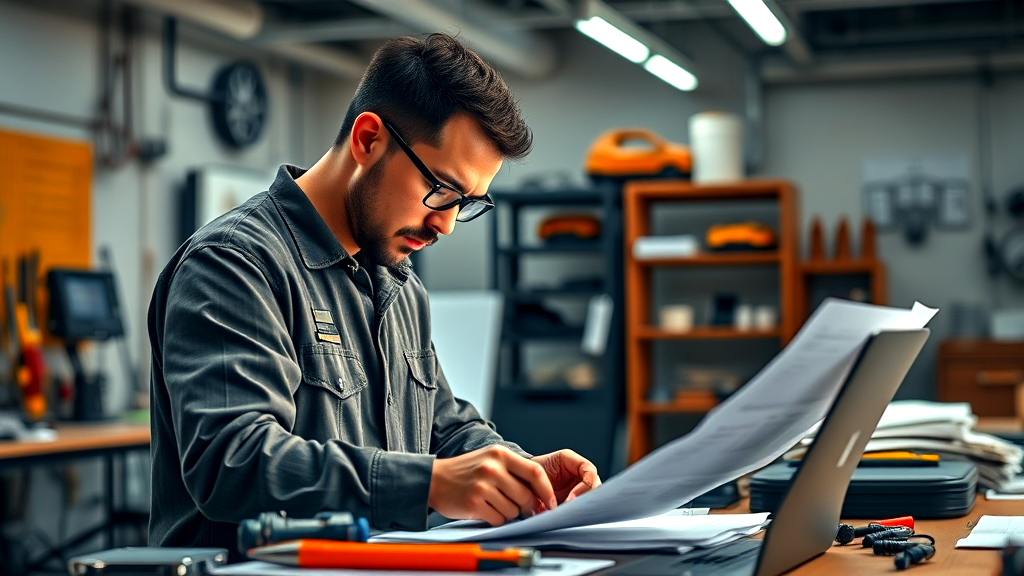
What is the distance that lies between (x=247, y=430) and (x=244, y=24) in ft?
16.6

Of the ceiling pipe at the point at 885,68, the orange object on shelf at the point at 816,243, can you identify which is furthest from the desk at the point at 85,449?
the ceiling pipe at the point at 885,68

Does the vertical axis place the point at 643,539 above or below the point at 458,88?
below

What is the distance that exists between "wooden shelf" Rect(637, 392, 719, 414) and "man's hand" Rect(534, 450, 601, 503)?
16.0 ft

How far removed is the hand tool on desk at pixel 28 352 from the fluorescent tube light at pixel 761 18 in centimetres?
316

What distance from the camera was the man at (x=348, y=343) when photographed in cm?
118

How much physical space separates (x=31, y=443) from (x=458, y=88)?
2.98 meters

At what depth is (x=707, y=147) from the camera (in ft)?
21.0

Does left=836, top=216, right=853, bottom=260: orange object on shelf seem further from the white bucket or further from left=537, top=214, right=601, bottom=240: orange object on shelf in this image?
left=537, top=214, right=601, bottom=240: orange object on shelf

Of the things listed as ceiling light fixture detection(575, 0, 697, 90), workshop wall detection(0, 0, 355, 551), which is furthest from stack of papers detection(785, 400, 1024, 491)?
workshop wall detection(0, 0, 355, 551)

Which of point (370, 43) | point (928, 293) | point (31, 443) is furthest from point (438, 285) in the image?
point (31, 443)

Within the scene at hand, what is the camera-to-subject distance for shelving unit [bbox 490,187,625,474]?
6.36 meters

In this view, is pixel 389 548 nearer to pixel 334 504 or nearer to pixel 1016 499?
pixel 334 504

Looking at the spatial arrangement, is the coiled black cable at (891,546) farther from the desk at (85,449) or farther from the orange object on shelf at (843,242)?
the orange object on shelf at (843,242)

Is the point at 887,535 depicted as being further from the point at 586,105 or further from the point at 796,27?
the point at 586,105
